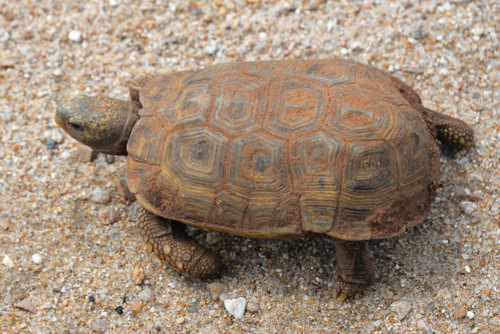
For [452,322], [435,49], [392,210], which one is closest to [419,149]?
[392,210]

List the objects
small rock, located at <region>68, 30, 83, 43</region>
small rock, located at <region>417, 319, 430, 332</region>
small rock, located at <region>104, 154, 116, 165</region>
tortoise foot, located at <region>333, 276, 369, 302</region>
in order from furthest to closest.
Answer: small rock, located at <region>68, 30, 83, 43</region>
small rock, located at <region>104, 154, 116, 165</region>
tortoise foot, located at <region>333, 276, 369, 302</region>
small rock, located at <region>417, 319, 430, 332</region>

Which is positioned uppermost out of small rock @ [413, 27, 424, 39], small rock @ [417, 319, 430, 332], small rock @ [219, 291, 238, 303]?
small rock @ [413, 27, 424, 39]

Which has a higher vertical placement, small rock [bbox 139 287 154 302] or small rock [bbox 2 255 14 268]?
small rock [bbox 2 255 14 268]

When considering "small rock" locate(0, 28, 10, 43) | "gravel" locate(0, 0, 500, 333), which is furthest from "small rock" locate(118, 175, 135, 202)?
"small rock" locate(0, 28, 10, 43)

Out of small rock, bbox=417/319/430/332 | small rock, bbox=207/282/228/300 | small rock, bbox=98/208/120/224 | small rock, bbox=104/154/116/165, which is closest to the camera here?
small rock, bbox=417/319/430/332

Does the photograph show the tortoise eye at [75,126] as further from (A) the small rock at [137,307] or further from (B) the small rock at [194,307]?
(B) the small rock at [194,307]

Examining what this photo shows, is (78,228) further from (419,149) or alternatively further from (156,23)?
(419,149)

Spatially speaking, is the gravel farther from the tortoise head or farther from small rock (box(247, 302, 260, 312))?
the tortoise head
